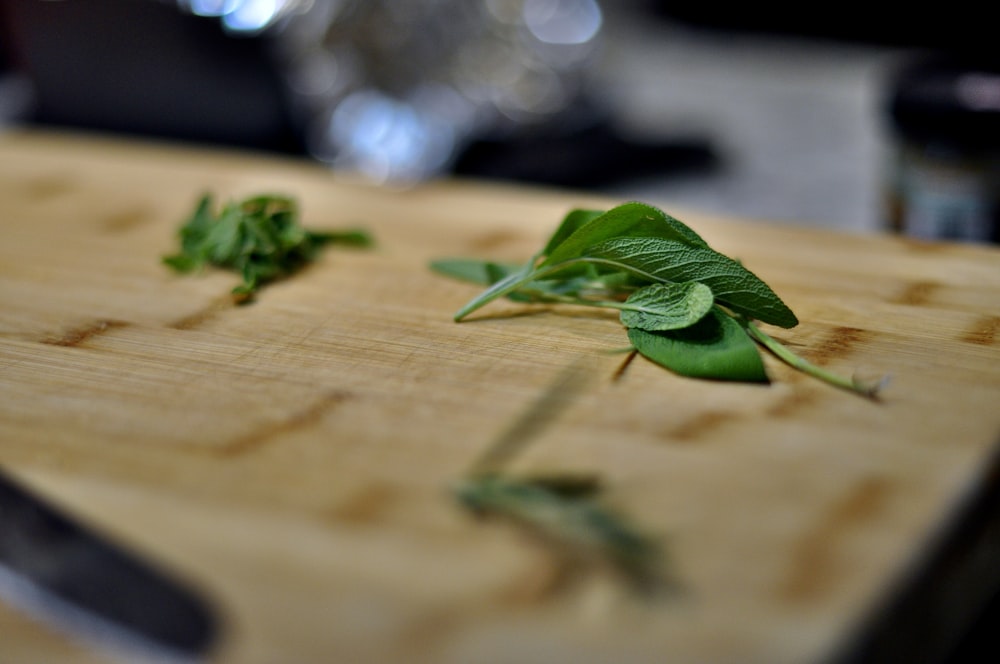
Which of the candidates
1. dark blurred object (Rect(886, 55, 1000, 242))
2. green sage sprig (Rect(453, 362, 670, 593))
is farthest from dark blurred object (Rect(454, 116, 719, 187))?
green sage sprig (Rect(453, 362, 670, 593))

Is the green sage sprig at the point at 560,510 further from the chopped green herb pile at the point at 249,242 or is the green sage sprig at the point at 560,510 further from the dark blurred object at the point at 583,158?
the dark blurred object at the point at 583,158

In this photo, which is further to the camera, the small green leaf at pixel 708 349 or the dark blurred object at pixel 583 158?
the dark blurred object at pixel 583 158

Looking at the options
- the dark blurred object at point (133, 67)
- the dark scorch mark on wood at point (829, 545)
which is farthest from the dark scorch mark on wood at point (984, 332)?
the dark blurred object at point (133, 67)

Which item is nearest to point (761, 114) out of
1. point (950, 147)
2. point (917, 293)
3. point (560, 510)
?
point (950, 147)

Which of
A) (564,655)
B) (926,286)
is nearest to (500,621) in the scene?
(564,655)

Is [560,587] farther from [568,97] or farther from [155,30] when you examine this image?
[568,97]

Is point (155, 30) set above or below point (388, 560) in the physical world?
above
